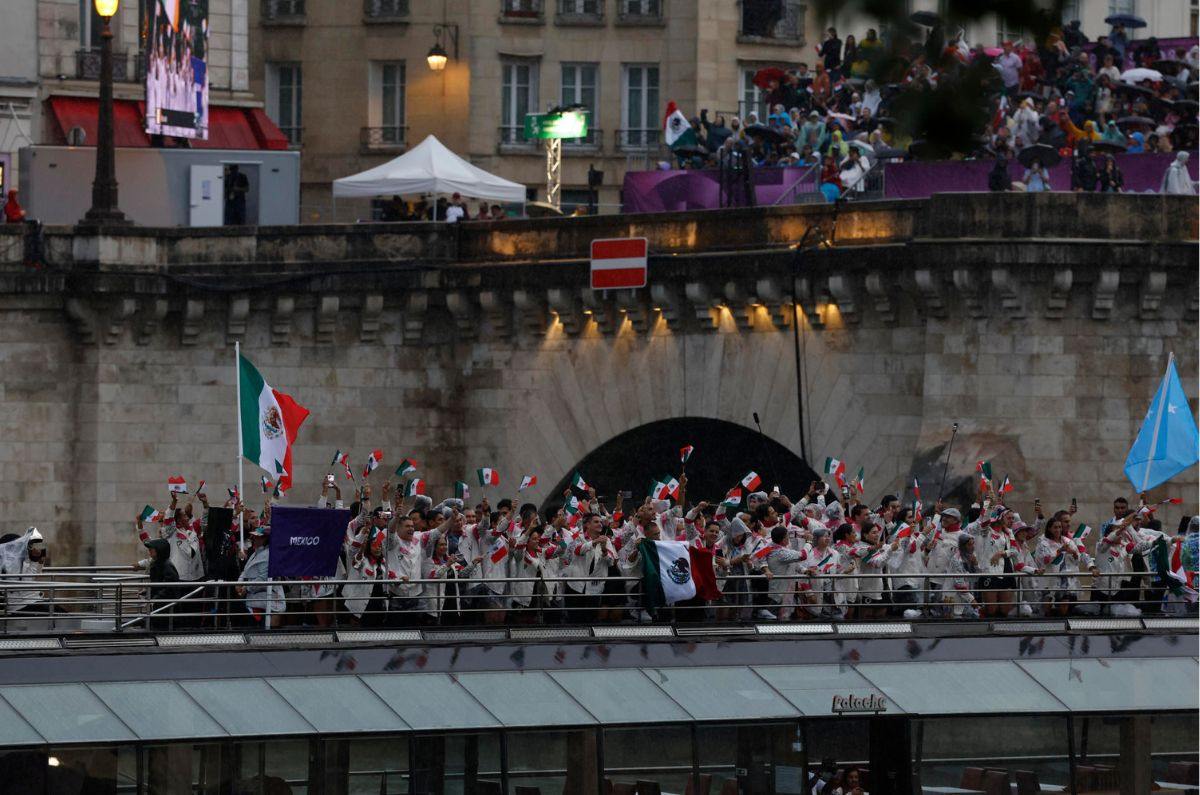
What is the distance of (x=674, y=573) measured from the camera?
89.6ft

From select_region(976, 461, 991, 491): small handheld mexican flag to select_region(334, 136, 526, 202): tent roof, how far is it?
504 inches

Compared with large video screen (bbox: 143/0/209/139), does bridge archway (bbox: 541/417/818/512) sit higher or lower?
lower

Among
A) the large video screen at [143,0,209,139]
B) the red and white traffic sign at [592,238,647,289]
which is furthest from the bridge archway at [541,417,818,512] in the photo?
the large video screen at [143,0,209,139]

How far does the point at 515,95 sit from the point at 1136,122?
72.6 ft

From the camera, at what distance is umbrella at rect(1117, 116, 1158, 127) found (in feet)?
134

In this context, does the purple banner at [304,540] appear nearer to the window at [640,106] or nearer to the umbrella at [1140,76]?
the umbrella at [1140,76]

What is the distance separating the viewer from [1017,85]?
41.9 meters

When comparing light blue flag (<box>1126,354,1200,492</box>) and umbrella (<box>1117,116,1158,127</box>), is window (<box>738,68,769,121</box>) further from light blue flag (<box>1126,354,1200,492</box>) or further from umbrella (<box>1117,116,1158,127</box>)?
light blue flag (<box>1126,354,1200,492</box>)

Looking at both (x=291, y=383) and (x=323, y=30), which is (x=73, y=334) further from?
(x=323, y=30)

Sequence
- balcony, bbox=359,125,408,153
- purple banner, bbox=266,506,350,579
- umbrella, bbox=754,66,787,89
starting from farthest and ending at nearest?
1. balcony, bbox=359,125,408,153
2. umbrella, bbox=754,66,787,89
3. purple banner, bbox=266,506,350,579

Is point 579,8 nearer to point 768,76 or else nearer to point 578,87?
point 578,87

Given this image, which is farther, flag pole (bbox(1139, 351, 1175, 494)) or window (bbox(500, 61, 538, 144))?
window (bbox(500, 61, 538, 144))

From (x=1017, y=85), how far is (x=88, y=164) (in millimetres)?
16640

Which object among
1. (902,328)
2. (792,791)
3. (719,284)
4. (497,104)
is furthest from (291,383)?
(792,791)
